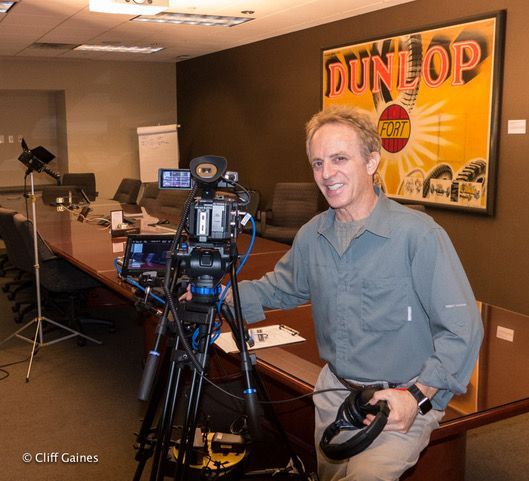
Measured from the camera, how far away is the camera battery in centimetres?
238

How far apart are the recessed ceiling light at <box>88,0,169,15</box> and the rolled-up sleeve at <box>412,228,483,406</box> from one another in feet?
13.4

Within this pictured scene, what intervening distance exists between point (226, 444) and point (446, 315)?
1.20 m

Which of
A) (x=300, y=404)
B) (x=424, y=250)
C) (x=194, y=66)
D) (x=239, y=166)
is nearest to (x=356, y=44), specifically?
(x=239, y=166)

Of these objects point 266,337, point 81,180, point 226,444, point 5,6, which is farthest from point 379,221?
point 81,180

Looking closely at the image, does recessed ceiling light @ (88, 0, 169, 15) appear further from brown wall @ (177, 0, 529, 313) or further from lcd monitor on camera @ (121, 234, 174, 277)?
lcd monitor on camera @ (121, 234, 174, 277)

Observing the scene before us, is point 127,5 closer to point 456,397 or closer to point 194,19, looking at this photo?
point 194,19

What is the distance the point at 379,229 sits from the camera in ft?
5.47

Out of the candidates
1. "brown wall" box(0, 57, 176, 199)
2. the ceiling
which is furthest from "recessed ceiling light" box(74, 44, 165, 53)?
"brown wall" box(0, 57, 176, 199)

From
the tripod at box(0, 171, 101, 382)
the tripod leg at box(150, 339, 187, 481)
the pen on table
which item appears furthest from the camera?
the tripod at box(0, 171, 101, 382)

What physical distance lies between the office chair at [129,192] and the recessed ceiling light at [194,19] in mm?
2255

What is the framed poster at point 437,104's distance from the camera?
512 centimetres

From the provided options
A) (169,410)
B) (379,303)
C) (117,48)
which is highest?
(117,48)

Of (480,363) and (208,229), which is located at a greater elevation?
(208,229)

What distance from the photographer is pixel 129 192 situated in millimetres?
8469
